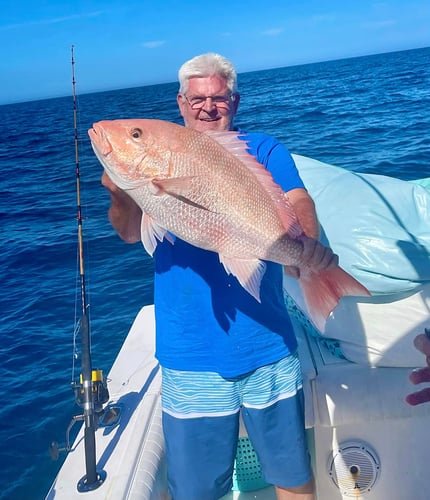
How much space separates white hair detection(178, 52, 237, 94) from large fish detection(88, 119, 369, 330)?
17.5 inches

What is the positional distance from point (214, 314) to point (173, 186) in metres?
0.63

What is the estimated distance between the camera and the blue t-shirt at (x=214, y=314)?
203 centimetres

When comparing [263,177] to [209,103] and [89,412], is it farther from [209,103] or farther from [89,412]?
[89,412]

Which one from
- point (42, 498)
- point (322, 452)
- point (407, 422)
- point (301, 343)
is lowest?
point (42, 498)

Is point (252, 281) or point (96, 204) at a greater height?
point (252, 281)

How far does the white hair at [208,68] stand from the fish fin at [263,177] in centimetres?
44

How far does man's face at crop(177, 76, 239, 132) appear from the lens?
6.93 feet

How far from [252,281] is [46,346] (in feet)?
15.4

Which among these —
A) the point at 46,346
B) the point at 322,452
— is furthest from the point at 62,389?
the point at 322,452

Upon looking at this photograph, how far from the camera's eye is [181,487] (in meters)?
2.11

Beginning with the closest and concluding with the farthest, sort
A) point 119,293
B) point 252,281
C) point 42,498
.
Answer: point 252,281
point 42,498
point 119,293

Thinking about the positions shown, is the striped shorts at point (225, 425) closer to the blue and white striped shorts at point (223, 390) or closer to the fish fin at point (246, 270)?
the blue and white striped shorts at point (223, 390)

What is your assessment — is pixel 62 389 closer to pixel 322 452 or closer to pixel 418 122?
pixel 322 452

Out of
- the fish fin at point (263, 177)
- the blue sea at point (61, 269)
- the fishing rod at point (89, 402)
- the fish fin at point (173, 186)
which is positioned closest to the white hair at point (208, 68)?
the fish fin at point (263, 177)
